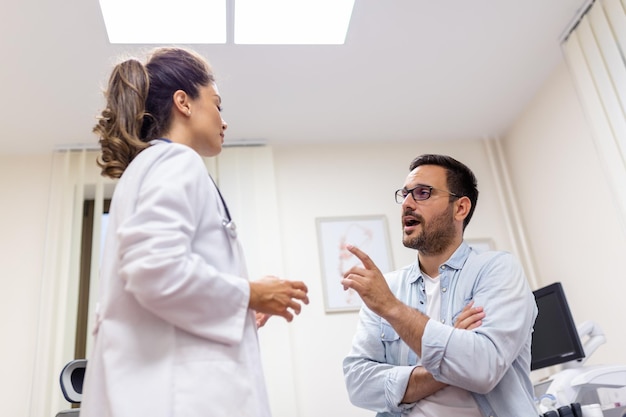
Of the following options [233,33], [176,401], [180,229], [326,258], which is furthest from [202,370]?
[326,258]

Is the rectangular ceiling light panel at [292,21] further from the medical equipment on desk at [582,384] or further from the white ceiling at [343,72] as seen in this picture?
the medical equipment on desk at [582,384]

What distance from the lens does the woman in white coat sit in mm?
974

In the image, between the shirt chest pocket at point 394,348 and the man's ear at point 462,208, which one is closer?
the shirt chest pocket at point 394,348

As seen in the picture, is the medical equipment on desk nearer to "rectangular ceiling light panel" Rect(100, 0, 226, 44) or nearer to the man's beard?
the man's beard

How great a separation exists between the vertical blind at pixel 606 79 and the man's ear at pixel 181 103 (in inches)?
86.6

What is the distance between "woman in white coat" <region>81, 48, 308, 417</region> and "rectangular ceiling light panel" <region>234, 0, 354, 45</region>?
1730 mm

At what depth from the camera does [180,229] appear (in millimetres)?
1021

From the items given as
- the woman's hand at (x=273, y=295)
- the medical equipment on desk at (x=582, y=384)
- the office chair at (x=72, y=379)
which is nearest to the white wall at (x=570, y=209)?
the medical equipment on desk at (x=582, y=384)

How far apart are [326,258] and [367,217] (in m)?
0.38

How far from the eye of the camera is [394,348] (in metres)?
1.68

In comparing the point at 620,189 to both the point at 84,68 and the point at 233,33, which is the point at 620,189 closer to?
the point at 233,33

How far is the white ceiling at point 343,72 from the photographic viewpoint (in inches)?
111

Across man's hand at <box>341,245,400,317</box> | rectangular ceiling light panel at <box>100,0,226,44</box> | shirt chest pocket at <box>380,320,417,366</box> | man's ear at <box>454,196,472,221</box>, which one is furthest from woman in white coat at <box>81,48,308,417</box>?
rectangular ceiling light panel at <box>100,0,226,44</box>

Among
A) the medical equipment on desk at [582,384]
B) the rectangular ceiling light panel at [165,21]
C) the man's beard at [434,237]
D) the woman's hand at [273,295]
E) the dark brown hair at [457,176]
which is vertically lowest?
the medical equipment on desk at [582,384]
